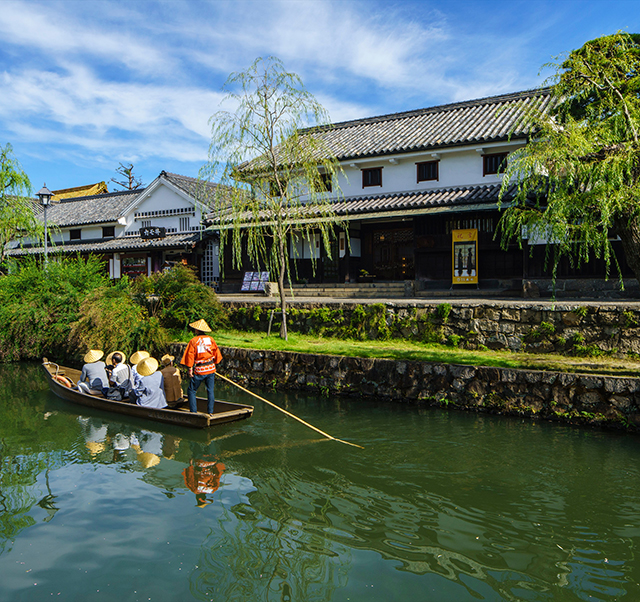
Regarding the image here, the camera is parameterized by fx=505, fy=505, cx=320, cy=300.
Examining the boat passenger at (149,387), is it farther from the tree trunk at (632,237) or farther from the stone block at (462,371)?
the tree trunk at (632,237)

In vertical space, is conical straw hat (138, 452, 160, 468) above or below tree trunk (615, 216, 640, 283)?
below

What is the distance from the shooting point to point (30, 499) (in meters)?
6.94

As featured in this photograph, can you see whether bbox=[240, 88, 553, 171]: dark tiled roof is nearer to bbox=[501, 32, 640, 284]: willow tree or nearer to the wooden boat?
bbox=[501, 32, 640, 284]: willow tree

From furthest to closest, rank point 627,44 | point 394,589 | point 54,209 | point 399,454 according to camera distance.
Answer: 1. point 54,209
2. point 627,44
3. point 399,454
4. point 394,589

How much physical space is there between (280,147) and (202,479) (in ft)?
33.7

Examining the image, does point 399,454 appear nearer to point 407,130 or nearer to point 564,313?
point 564,313

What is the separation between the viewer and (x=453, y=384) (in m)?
11.1

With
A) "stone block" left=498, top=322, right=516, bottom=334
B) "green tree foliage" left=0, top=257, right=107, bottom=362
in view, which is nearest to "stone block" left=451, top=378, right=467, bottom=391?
"stone block" left=498, top=322, right=516, bottom=334

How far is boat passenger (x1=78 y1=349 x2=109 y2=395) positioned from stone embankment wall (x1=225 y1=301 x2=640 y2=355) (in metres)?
6.15

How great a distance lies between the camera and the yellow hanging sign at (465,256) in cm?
1817

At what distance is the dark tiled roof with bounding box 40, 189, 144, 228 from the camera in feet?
107


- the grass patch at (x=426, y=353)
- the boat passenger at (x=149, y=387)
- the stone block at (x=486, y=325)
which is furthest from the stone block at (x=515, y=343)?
the boat passenger at (x=149, y=387)

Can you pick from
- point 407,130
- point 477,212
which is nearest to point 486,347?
point 477,212

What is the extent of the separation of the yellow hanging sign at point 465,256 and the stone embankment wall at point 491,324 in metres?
5.15
